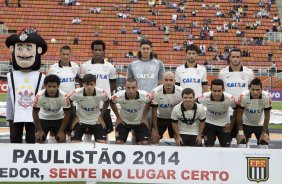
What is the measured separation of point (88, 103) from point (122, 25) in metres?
30.8

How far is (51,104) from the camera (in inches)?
294

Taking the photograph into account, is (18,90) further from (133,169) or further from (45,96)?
(133,169)

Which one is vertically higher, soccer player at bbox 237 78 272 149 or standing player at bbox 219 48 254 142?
standing player at bbox 219 48 254 142

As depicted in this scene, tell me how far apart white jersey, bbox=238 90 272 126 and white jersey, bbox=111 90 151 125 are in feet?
5.03

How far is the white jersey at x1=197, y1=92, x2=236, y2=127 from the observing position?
7613mm

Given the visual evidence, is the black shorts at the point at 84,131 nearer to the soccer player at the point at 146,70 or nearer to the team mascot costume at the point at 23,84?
the team mascot costume at the point at 23,84

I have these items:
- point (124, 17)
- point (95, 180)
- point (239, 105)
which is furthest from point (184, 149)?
point (124, 17)

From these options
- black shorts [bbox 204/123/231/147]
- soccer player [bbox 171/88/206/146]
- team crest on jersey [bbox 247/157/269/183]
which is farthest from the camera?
black shorts [bbox 204/123/231/147]

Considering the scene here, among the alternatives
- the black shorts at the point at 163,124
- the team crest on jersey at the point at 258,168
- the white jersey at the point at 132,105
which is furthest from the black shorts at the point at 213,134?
the team crest on jersey at the point at 258,168

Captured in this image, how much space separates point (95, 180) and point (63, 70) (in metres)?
2.73

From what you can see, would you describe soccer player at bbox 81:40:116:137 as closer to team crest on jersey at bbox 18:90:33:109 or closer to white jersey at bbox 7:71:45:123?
white jersey at bbox 7:71:45:123

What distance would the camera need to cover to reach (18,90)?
23.9 ft

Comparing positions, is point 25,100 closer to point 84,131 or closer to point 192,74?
point 84,131

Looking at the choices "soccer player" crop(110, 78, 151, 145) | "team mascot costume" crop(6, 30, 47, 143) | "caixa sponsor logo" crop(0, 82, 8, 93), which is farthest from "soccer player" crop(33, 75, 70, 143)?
"caixa sponsor logo" crop(0, 82, 8, 93)
